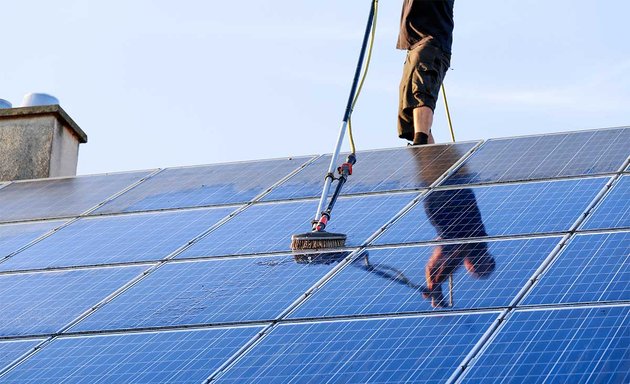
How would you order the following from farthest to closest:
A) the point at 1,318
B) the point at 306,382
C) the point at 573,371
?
the point at 1,318 → the point at 306,382 → the point at 573,371

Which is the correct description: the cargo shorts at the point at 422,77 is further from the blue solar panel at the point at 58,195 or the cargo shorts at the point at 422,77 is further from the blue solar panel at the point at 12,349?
the blue solar panel at the point at 12,349

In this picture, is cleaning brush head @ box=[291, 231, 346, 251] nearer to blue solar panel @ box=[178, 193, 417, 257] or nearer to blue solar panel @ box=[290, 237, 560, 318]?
→ blue solar panel @ box=[178, 193, 417, 257]

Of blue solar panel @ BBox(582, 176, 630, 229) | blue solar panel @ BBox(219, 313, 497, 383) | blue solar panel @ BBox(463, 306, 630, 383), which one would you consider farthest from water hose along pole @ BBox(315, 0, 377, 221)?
blue solar panel @ BBox(463, 306, 630, 383)

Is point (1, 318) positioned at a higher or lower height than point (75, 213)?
lower

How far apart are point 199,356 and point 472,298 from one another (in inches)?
82.1

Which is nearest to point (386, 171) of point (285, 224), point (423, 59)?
point (285, 224)

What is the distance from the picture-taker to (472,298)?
1041 cm

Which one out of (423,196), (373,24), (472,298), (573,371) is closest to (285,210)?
(423,196)

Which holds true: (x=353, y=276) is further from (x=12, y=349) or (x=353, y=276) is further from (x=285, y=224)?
(x=12, y=349)

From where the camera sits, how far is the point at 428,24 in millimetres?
17312

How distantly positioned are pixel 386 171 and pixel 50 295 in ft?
13.8

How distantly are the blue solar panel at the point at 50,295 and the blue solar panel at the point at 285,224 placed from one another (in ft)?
2.73

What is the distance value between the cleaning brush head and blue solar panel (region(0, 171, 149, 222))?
3938mm

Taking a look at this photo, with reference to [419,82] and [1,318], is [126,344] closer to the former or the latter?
[1,318]
